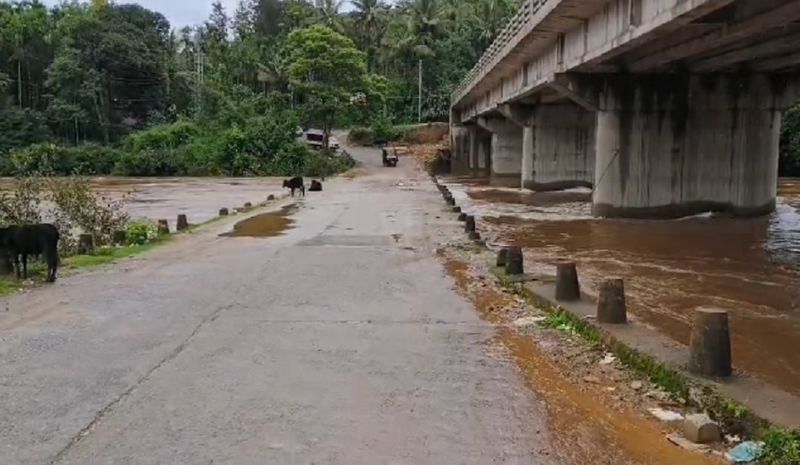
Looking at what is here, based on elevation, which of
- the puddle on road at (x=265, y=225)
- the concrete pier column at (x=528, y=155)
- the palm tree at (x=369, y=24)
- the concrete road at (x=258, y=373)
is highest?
the palm tree at (x=369, y=24)

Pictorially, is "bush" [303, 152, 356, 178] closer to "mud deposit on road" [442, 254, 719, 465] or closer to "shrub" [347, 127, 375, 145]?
"shrub" [347, 127, 375, 145]

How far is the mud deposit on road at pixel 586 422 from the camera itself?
541cm

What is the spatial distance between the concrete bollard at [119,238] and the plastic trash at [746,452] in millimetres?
15320

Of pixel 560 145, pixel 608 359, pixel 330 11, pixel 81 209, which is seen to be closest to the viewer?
pixel 608 359

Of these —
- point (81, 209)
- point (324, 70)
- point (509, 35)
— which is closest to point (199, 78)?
point (324, 70)

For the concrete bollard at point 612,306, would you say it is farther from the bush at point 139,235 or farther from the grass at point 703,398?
the bush at point 139,235

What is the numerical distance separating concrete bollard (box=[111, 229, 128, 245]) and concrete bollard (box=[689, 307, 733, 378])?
14.3m

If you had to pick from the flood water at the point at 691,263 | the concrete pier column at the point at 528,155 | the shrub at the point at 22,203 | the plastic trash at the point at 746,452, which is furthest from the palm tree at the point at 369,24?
the plastic trash at the point at 746,452

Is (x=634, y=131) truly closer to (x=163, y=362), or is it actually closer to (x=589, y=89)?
(x=589, y=89)

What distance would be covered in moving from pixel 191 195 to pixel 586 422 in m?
36.0

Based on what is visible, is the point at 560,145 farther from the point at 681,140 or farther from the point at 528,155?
the point at 681,140

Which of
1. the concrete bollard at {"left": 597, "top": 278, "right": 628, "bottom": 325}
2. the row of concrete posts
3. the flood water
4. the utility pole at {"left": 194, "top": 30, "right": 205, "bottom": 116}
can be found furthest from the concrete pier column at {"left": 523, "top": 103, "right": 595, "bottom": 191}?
the utility pole at {"left": 194, "top": 30, "right": 205, "bottom": 116}

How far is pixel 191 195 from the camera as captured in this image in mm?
39969

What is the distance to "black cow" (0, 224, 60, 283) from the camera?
476 inches
